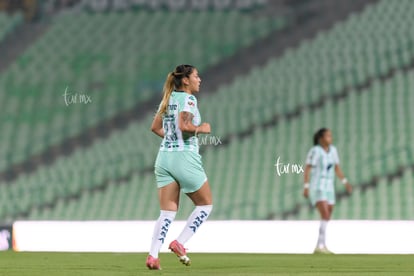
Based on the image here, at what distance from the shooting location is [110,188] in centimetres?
2139

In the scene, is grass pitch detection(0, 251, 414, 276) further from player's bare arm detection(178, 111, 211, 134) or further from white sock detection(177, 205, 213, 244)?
player's bare arm detection(178, 111, 211, 134)

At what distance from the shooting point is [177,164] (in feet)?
31.6

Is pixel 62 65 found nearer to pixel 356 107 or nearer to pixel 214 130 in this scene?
pixel 214 130

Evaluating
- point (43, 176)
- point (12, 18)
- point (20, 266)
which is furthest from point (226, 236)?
point (12, 18)

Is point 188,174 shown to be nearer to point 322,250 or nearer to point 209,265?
point 209,265

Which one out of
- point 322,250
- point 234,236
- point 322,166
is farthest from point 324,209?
point 234,236

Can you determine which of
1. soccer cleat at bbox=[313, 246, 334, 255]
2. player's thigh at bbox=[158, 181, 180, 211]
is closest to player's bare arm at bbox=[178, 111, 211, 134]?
player's thigh at bbox=[158, 181, 180, 211]

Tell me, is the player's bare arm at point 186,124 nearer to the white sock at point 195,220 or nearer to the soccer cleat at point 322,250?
the white sock at point 195,220

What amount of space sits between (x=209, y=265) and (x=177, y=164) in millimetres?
1727

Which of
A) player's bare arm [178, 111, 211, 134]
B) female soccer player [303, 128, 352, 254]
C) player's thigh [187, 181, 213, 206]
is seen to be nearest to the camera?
player's bare arm [178, 111, 211, 134]

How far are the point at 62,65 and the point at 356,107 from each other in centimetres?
707

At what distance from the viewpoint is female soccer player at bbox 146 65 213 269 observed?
9.62 m

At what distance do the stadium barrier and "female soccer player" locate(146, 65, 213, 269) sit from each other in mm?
5422

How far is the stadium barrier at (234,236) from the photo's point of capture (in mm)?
14695
